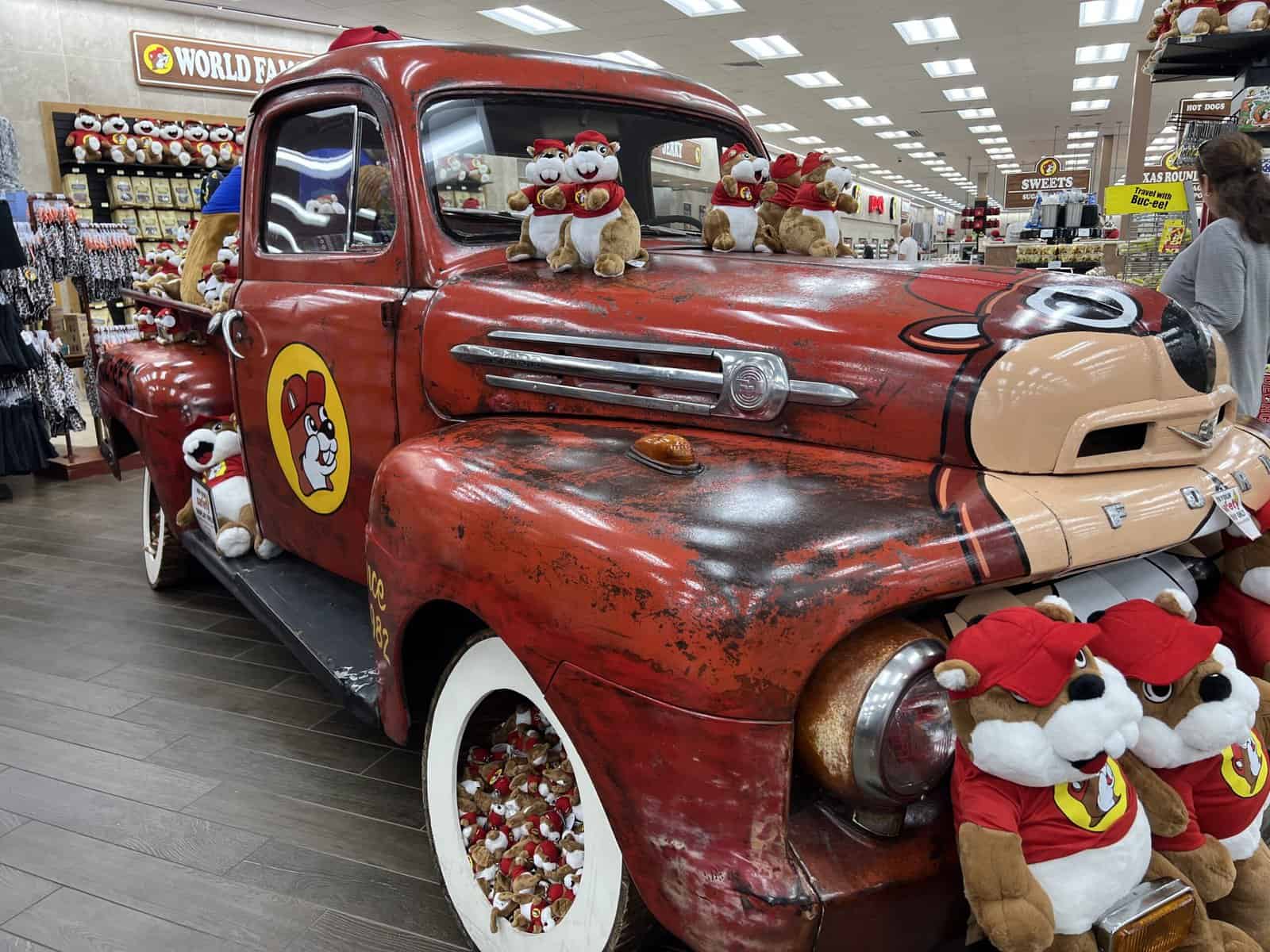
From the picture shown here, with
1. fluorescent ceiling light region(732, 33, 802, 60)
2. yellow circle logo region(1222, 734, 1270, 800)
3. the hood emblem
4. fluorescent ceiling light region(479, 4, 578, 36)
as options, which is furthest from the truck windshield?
fluorescent ceiling light region(732, 33, 802, 60)

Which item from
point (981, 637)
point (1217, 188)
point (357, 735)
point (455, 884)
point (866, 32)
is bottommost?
point (357, 735)

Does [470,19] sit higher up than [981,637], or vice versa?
[470,19]

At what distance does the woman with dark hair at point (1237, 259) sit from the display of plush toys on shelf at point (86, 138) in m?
9.61

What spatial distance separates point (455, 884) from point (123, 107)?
10883mm

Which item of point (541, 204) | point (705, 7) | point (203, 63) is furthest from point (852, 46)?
point (541, 204)

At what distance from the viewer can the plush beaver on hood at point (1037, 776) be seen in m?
1.24

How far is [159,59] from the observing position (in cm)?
1048

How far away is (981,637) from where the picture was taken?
4.21 feet

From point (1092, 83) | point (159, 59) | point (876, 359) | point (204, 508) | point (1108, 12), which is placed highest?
point (1108, 12)

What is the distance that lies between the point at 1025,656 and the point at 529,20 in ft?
37.3

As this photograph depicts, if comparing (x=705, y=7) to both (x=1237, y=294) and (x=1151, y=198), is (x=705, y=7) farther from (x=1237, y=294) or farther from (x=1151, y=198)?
(x=1237, y=294)

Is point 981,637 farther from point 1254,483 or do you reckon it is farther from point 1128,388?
point 1254,483

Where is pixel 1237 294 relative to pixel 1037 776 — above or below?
above

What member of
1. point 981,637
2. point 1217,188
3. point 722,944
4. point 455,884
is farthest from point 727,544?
point 1217,188
